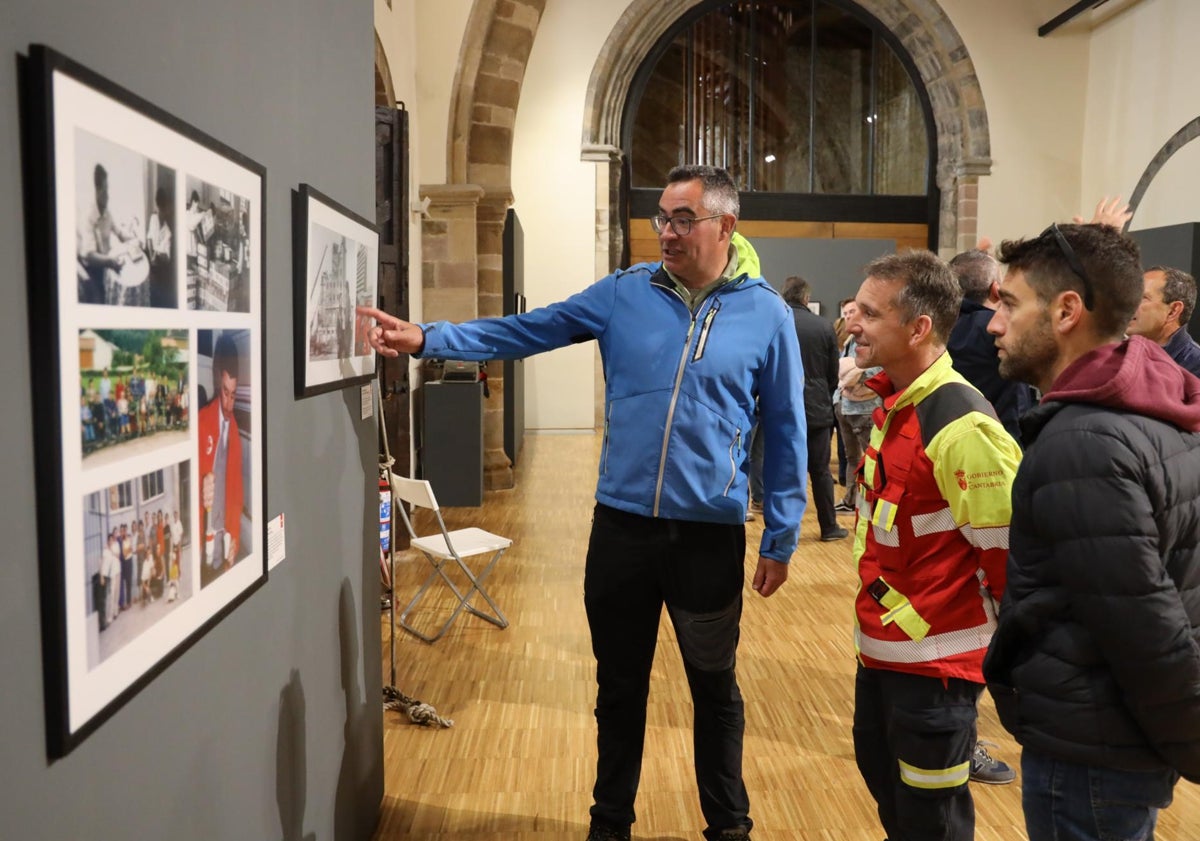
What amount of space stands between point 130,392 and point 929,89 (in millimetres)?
14643

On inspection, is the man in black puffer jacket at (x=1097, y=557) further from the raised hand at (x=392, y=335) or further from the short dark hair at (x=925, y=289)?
the raised hand at (x=392, y=335)

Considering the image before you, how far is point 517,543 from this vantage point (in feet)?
22.0

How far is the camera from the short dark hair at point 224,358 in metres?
1.60

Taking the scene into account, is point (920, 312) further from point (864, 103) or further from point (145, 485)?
point (864, 103)

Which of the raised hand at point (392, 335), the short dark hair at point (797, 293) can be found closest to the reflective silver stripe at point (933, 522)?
the raised hand at point (392, 335)

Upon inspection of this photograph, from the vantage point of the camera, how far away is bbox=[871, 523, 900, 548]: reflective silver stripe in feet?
7.07

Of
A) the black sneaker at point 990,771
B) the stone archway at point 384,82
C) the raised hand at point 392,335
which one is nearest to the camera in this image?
the raised hand at point 392,335

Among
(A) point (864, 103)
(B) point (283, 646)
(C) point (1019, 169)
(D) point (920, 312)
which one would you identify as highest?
(A) point (864, 103)

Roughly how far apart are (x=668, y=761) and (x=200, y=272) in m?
2.53

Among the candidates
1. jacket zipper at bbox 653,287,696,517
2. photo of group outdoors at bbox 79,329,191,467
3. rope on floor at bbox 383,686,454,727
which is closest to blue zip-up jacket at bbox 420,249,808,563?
jacket zipper at bbox 653,287,696,517

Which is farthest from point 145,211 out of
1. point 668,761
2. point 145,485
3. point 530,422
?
point 530,422

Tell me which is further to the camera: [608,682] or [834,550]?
[834,550]

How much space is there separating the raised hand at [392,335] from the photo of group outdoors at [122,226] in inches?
43.1

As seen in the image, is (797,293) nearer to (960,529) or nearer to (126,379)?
(960,529)
